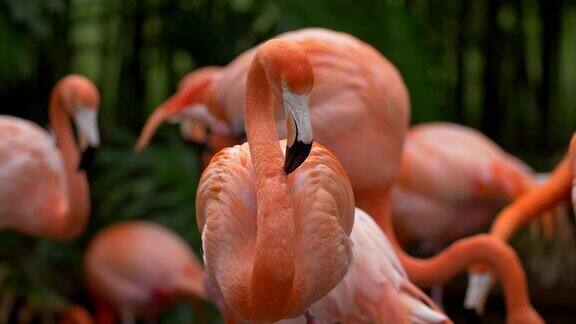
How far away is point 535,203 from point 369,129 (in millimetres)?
814

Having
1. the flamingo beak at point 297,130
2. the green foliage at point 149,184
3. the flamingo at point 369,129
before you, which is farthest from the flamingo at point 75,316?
the flamingo beak at point 297,130

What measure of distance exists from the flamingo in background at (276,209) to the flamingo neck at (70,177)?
2081 millimetres

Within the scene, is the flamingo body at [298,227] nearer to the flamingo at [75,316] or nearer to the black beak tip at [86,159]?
the black beak tip at [86,159]

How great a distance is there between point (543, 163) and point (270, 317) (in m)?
4.50

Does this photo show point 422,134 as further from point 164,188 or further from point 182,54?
point 182,54

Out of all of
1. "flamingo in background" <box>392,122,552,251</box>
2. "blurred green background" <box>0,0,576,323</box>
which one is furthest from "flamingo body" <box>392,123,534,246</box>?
"blurred green background" <box>0,0,576,323</box>

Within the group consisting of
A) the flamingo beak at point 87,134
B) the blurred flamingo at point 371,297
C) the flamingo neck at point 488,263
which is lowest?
the flamingo beak at point 87,134

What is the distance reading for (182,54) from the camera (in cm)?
728

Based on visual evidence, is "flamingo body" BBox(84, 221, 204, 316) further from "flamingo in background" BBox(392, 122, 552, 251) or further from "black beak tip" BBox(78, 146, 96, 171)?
"black beak tip" BBox(78, 146, 96, 171)

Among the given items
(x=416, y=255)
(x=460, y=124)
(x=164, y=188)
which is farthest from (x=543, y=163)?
(x=164, y=188)

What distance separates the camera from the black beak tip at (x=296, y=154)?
2.87 meters

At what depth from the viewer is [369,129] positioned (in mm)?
4383

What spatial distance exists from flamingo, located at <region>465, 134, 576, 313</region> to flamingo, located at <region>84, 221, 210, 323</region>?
5.21 ft

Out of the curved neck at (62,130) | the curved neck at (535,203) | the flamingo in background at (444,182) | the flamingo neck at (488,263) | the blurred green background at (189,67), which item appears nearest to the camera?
the flamingo neck at (488,263)
